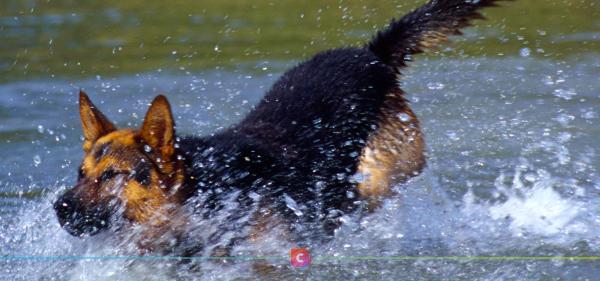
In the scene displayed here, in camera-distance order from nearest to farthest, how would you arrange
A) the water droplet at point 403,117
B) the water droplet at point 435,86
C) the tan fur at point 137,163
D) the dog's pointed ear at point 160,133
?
the tan fur at point 137,163 < the dog's pointed ear at point 160,133 < the water droplet at point 403,117 < the water droplet at point 435,86

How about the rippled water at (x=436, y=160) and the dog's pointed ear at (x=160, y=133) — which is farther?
the rippled water at (x=436, y=160)

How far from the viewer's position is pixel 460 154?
7562 millimetres

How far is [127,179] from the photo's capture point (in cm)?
502

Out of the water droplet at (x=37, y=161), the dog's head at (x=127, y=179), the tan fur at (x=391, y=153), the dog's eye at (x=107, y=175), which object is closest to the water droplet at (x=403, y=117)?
the tan fur at (x=391, y=153)

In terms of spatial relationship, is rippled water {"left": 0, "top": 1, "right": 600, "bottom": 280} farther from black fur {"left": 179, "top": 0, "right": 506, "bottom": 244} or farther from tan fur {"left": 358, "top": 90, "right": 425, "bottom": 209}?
black fur {"left": 179, "top": 0, "right": 506, "bottom": 244}

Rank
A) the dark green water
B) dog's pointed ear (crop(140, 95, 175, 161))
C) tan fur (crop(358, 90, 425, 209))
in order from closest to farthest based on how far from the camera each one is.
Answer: dog's pointed ear (crop(140, 95, 175, 161))
tan fur (crop(358, 90, 425, 209))
the dark green water

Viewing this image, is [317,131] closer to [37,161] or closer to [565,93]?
[37,161]

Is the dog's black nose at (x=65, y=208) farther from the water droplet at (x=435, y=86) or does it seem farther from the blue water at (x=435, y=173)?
the water droplet at (x=435, y=86)

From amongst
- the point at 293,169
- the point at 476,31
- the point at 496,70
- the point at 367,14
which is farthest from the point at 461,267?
the point at 367,14

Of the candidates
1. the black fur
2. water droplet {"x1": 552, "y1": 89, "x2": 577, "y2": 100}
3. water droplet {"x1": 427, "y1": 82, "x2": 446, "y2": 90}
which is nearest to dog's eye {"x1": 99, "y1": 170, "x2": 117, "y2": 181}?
the black fur

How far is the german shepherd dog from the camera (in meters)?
5.04

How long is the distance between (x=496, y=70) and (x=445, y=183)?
2953 mm

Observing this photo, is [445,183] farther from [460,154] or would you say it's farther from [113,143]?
[113,143]

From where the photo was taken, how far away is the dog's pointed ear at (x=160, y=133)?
5086mm
